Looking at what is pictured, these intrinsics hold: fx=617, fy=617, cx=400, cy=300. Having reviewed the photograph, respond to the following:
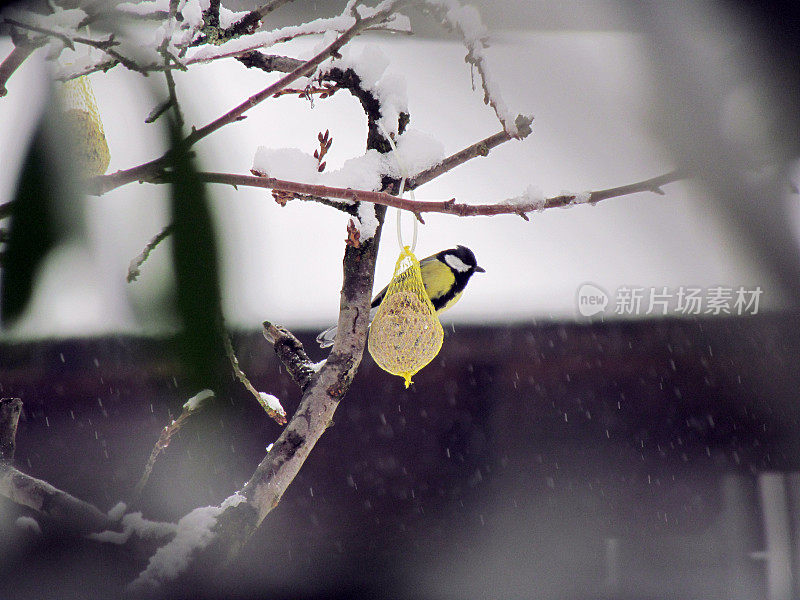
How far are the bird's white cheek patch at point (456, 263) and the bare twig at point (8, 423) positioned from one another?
2.76 feet

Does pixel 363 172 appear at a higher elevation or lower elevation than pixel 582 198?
higher

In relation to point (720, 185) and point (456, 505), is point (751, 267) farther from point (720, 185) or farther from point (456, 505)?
point (456, 505)

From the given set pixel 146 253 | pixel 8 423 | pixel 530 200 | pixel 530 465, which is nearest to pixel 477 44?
pixel 530 200

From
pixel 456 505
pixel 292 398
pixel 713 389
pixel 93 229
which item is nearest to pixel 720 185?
pixel 93 229

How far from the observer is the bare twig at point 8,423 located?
0.59 metres

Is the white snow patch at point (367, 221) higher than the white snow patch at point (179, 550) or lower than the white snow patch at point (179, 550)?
higher

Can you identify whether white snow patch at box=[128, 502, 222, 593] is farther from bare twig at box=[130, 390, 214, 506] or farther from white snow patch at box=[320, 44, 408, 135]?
white snow patch at box=[320, 44, 408, 135]

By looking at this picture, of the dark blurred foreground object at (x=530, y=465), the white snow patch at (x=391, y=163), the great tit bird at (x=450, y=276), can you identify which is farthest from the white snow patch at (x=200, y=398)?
the dark blurred foreground object at (x=530, y=465)

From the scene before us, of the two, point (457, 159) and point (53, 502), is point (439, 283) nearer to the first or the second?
point (457, 159)

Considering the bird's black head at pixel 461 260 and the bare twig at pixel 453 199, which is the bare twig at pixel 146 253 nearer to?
the bare twig at pixel 453 199

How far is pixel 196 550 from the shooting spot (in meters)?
0.50

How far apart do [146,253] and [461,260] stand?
1162 millimetres

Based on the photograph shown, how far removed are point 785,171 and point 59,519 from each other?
57 cm

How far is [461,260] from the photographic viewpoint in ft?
4.14
